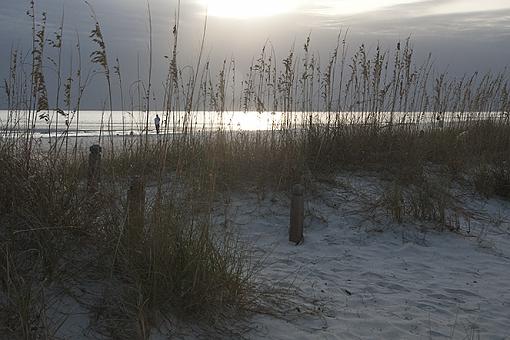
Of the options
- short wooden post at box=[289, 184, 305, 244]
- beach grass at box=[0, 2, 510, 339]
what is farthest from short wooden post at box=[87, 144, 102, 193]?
short wooden post at box=[289, 184, 305, 244]

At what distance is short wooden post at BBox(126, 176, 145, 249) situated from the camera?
117 inches

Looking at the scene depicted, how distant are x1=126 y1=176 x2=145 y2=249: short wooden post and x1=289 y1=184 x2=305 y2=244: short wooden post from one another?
1.88 meters

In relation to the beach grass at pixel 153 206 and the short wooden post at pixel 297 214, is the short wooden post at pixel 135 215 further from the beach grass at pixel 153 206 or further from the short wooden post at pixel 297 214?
the short wooden post at pixel 297 214

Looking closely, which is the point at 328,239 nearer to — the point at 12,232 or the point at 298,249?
the point at 298,249

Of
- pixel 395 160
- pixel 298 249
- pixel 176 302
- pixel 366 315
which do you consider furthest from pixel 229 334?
pixel 395 160

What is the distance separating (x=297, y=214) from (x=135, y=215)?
210 cm

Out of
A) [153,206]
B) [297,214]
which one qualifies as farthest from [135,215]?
[297,214]

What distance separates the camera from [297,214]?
4.79 m

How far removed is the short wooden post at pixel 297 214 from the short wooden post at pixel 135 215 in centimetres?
188

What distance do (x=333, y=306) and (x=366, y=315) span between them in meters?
0.23

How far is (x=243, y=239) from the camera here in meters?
4.76

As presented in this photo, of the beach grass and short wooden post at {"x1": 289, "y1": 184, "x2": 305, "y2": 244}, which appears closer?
the beach grass

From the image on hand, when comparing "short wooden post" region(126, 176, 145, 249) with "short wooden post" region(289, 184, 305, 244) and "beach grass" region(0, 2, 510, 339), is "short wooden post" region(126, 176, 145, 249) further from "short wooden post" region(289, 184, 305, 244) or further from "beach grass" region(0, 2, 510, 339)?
"short wooden post" region(289, 184, 305, 244)

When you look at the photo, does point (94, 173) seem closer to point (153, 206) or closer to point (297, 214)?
point (153, 206)
